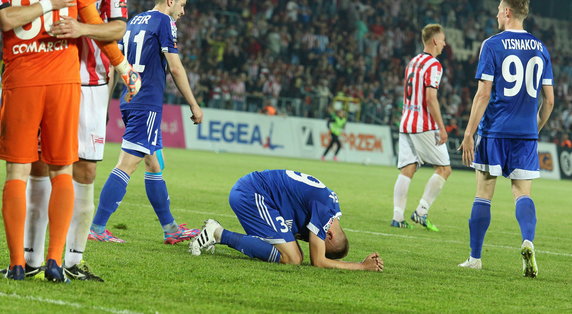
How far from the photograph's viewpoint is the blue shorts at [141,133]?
8125 millimetres

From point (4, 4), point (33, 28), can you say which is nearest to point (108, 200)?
point (33, 28)

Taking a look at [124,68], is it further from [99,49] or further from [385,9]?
[385,9]

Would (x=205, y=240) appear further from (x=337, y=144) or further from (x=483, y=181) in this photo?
(x=337, y=144)

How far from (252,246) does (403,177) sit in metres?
5.09

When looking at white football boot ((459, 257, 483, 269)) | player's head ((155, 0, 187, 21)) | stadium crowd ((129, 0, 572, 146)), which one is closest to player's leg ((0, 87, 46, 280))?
player's head ((155, 0, 187, 21))

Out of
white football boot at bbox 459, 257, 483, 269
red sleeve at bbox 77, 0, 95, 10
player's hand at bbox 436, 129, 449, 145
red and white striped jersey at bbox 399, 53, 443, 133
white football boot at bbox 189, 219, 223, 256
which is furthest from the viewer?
red and white striped jersey at bbox 399, 53, 443, 133

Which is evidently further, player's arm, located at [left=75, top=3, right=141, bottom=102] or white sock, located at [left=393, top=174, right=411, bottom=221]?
white sock, located at [left=393, top=174, right=411, bottom=221]

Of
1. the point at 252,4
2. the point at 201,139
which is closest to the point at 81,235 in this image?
the point at 201,139

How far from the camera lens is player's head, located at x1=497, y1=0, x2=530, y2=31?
25.0 ft

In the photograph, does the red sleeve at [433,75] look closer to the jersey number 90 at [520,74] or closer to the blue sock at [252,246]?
the jersey number 90 at [520,74]

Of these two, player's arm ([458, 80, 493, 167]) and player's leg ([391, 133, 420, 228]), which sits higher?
player's arm ([458, 80, 493, 167])

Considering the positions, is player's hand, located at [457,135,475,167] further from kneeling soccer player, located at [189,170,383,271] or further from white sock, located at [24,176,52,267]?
white sock, located at [24,176,52,267]

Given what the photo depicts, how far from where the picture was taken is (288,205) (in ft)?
23.8

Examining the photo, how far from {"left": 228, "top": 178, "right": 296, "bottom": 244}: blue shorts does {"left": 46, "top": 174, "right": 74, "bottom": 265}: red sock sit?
86.0 inches
